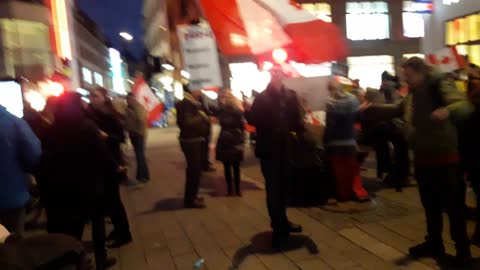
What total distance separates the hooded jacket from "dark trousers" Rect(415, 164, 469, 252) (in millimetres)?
3638

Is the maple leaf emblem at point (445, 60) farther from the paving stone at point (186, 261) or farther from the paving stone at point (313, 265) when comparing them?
the paving stone at point (186, 261)

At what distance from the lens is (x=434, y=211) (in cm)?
511

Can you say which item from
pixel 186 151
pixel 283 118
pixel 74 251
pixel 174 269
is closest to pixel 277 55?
pixel 283 118

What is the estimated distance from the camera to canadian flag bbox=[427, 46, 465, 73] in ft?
29.6

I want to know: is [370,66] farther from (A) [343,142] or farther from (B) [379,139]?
(A) [343,142]

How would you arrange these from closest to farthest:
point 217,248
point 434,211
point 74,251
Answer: point 74,251 < point 434,211 < point 217,248

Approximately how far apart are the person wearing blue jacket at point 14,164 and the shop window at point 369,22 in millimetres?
30644

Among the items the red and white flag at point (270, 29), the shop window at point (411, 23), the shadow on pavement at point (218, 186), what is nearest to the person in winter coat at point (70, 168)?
the red and white flag at point (270, 29)

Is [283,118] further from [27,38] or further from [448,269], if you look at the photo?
[27,38]

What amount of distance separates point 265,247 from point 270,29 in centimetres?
290

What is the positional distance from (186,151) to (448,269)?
170 inches

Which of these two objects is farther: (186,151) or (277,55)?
(186,151)

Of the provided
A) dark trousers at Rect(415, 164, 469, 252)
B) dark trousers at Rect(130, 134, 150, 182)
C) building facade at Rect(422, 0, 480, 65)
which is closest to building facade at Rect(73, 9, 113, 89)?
building facade at Rect(422, 0, 480, 65)

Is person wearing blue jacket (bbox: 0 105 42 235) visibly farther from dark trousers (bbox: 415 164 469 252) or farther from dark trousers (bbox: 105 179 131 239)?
dark trousers (bbox: 415 164 469 252)
